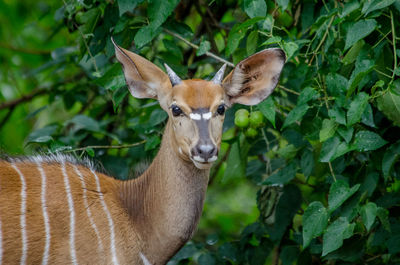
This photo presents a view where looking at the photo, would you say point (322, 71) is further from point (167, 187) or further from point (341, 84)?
point (167, 187)

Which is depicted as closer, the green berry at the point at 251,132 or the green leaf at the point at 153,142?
the green berry at the point at 251,132

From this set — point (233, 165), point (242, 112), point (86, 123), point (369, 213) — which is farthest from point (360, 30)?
point (86, 123)

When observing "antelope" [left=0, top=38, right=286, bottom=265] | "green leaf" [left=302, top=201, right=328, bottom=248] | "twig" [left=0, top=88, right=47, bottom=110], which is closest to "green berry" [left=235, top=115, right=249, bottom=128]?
"antelope" [left=0, top=38, right=286, bottom=265]

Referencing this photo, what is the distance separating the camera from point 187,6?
15.0 feet

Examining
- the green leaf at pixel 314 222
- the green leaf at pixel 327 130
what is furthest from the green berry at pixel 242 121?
the green leaf at pixel 314 222

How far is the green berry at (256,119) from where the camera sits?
337 cm

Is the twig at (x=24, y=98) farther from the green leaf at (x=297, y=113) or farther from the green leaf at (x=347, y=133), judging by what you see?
the green leaf at (x=347, y=133)

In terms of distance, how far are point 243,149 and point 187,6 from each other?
1.29m

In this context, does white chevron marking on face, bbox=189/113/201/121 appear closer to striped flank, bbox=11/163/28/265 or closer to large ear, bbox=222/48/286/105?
large ear, bbox=222/48/286/105

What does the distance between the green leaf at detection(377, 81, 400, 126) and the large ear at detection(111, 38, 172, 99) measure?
0.98 meters

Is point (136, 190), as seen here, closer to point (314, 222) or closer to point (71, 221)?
point (71, 221)

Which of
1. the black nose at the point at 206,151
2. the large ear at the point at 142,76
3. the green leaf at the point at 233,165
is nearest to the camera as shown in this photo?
the black nose at the point at 206,151

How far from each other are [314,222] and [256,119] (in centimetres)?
62

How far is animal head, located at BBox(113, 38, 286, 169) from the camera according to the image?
9.47 feet
